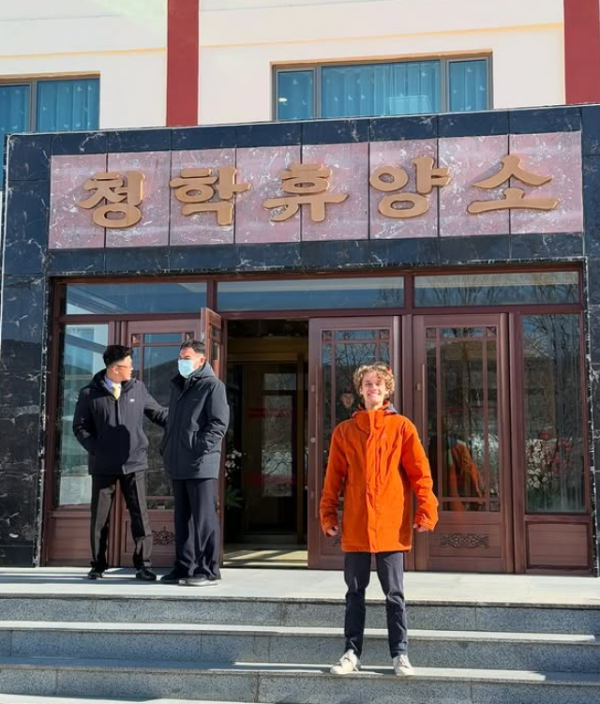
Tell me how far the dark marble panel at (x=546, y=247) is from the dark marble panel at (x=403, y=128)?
108 centimetres

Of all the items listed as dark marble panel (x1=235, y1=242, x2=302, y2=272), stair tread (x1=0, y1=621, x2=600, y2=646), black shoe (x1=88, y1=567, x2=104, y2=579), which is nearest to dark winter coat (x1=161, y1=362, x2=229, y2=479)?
black shoe (x1=88, y1=567, x2=104, y2=579)

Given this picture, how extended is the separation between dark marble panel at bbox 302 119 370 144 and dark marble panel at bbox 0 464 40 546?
3.52m

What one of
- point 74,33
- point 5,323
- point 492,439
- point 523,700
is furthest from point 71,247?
point 523,700

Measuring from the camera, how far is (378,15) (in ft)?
29.9

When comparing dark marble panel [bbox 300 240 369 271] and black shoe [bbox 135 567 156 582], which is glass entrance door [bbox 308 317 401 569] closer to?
dark marble panel [bbox 300 240 369 271]

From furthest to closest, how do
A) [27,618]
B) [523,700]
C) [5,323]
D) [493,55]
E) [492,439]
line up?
[493,55], [5,323], [492,439], [27,618], [523,700]

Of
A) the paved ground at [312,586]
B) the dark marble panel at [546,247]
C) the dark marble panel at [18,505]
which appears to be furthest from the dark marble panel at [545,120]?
the dark marble panel at [18,505]

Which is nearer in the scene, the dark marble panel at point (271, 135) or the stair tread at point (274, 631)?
the stair tread at point (274, 631)

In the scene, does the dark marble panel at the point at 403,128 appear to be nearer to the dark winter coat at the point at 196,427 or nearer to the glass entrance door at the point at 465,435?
the glass entrance door at the point at 465,435

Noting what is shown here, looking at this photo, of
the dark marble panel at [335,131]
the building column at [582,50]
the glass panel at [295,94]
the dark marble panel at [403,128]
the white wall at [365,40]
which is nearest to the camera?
the dark marble panel at [403,128]

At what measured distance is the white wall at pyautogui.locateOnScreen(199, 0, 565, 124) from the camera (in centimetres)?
898

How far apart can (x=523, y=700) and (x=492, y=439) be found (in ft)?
8.95

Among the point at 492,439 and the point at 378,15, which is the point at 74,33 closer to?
the point at 378,15

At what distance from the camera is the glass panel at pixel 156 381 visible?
763cm
